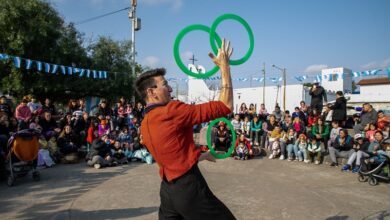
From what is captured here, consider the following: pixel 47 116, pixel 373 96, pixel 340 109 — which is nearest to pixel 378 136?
pixel 340 109

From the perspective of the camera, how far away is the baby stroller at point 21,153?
732cm

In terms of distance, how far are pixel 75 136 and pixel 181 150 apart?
9.52m

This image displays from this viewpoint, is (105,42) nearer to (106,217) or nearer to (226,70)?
(106,217)

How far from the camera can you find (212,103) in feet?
7.42

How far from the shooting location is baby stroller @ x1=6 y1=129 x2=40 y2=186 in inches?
288

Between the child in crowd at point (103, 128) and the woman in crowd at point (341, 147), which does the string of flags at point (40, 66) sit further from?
the woman in crowd at point (341, 147)

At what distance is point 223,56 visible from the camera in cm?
251

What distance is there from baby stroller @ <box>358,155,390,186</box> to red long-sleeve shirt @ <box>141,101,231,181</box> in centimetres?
703

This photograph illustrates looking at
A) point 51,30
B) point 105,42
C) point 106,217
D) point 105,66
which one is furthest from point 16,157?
point 105,42

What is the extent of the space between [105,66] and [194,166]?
17.6 metres

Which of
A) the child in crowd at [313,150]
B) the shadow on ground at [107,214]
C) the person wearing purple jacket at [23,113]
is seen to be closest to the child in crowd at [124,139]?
the person wearing purple jacket at [23,113]

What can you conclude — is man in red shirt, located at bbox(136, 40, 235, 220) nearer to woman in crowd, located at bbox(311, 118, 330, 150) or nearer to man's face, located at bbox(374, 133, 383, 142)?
man's face, located at bbox(374, 133, 383, 142)

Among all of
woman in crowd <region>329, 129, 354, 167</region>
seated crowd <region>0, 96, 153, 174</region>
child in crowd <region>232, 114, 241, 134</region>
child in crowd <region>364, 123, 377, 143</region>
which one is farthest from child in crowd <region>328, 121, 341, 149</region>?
seated crowd <region>0, 96, 153, 174</region>

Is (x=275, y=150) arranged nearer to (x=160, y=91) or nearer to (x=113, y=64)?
(x=160, y=91)
